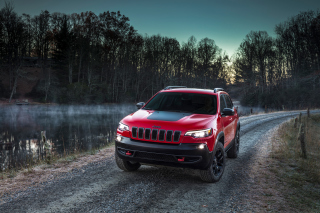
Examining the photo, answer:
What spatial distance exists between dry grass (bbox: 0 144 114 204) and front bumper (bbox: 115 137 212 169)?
2663mm

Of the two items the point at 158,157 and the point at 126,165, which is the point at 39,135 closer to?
the point at 126,165

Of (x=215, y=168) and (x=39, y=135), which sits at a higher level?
(x=215, y=168)

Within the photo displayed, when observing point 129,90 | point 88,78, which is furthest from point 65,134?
point 129,90

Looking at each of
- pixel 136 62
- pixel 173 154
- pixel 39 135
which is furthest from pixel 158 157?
pixel 136 62

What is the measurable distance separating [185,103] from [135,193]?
2.44 meters

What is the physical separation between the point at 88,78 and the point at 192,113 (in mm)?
43297

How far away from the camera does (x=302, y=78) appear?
4381cm

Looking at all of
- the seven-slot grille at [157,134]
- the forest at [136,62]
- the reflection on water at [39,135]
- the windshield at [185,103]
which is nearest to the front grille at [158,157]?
the seven-slot grille at [157,134]

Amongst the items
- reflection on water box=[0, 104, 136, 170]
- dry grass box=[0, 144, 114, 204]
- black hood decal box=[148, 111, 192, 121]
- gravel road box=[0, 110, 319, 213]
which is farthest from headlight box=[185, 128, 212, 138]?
reflection on water box=[0, 104, 136, 170]

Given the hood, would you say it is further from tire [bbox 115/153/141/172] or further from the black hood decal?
tire [bbox 115/153/141/172]

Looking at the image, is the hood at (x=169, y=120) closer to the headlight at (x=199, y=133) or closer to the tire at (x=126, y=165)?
the headlight at (x=199, y=133)

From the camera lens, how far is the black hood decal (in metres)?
5.14

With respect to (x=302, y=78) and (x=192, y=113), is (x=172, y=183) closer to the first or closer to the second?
(x=192, y=113)

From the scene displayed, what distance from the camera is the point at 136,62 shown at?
51.3 m
